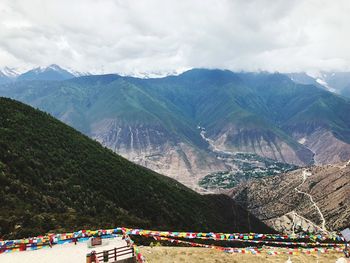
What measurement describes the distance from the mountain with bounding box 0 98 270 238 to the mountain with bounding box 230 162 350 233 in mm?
32046

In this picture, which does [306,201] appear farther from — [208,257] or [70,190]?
[208,257]

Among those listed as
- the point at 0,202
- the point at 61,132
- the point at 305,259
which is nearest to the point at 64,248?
the point at 0,202

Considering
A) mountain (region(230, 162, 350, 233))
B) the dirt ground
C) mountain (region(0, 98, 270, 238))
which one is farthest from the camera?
mountain (region(230, 162, 350, 233))

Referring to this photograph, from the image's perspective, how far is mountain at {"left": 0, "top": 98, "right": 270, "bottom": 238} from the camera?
48.0 m

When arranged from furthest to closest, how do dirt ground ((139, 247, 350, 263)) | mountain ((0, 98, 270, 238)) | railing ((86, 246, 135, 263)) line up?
mountain ((0, 98, 270, 238)) < dirt ground ((139, 247, 350, 263)) < railing ((86, 246, 135, 263))

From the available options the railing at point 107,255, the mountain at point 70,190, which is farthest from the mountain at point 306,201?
the railing at point 107,255

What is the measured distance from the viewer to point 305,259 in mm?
37562

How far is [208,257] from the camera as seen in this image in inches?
1404

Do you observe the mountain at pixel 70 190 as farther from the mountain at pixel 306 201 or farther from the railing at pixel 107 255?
the mountain at pixel 306 201

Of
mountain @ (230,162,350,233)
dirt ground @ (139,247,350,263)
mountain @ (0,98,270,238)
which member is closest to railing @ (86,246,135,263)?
dirt ground @ (139,247,350,263)

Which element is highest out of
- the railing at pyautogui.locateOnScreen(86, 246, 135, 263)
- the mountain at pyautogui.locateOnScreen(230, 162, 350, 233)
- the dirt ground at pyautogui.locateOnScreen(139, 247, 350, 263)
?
the mountain at pyautogui.locateOnScreen(230, 162, 350, 233)

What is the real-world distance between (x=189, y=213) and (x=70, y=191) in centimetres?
3742

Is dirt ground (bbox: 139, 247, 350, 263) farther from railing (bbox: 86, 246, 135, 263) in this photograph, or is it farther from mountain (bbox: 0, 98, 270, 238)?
mountain (bbox: 0, 98, 270, 238)

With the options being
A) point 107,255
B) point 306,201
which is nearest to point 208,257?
point 107,255
